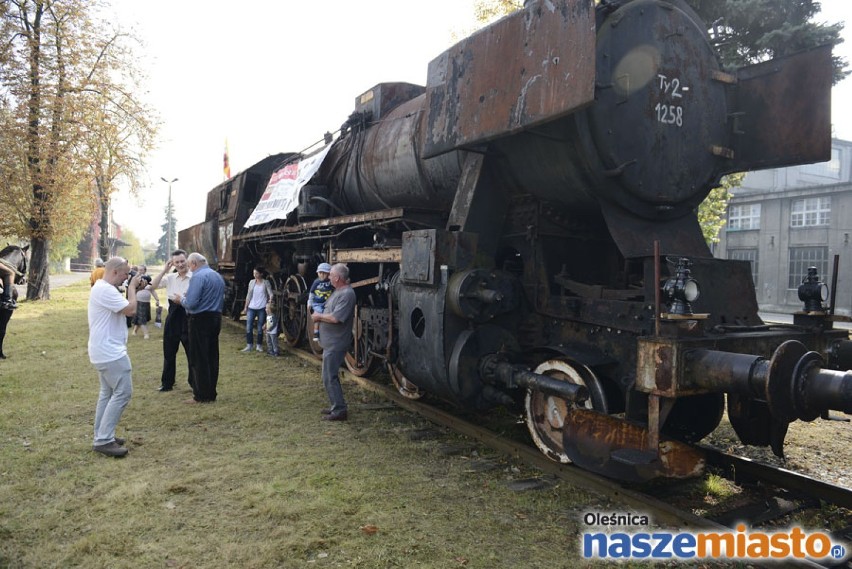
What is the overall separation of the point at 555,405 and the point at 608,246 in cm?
164

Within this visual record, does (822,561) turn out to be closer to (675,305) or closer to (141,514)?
(675,305)

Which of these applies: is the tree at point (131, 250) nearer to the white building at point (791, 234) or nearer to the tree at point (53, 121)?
the tree at point (53, 121)

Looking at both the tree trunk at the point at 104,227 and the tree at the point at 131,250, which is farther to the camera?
the tree at the point at 131,250

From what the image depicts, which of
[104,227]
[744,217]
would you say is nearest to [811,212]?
[744,217]

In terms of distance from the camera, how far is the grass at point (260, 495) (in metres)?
3.42

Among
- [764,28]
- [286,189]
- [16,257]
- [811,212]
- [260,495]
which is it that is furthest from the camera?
[811,212]

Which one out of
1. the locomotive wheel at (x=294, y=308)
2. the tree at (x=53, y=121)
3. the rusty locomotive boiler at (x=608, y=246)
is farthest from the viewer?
the tree at (x=53, y=121)

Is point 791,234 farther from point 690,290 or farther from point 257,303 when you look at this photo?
point 690,290

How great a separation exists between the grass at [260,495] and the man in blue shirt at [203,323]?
253 millimetres

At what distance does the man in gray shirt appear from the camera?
240 inches

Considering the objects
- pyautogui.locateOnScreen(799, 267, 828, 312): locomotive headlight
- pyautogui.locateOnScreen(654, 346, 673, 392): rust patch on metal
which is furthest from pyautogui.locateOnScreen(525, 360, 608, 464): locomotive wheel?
pyautogui.locateOnScreen(799, 267, 828, 312): locomotive headlight

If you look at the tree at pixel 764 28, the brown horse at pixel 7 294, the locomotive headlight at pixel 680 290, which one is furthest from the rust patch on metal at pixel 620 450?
the tree at pixel 764 28

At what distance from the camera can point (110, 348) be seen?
4.95 m

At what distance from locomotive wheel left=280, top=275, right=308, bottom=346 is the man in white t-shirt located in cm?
464
